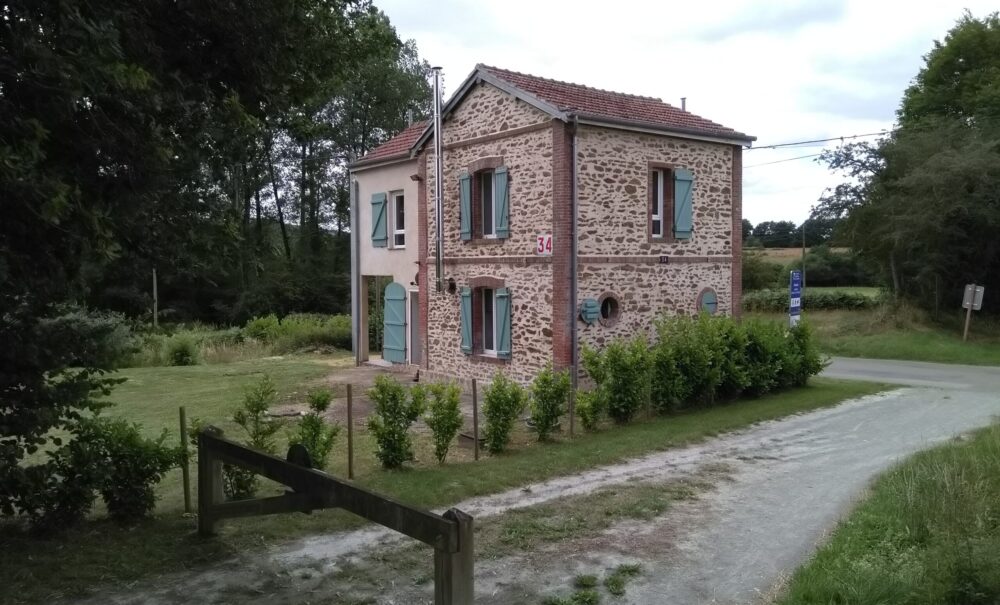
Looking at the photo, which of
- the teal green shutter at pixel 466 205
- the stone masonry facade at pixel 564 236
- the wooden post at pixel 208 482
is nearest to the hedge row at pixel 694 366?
the stone masonry facade at pixel 564 236

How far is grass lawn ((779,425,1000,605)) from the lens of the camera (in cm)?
478

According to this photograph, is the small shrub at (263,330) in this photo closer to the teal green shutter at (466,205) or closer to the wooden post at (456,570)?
the teal green shutter at (466,205)

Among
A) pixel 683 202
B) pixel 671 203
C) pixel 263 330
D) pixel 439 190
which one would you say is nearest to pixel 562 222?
pixel 671 203

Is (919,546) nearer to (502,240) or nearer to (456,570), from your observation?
(456,570)

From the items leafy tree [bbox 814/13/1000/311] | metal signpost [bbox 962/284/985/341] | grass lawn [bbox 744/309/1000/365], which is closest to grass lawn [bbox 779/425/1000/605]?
grass lawn [bbox 744/309/1000/365]

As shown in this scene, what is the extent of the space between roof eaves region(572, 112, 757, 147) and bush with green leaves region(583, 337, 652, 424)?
15.3ft

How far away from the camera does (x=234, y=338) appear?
27250mm

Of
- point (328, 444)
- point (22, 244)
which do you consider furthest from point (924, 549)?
point (22, 244)

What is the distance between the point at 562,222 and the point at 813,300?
2390 cm

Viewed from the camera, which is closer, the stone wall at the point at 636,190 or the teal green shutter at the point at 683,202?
the stone wall at the point at 636,190

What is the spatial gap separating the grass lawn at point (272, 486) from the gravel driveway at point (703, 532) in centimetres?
33

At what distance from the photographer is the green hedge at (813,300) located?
3275 centimetres

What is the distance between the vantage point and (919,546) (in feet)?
18.8

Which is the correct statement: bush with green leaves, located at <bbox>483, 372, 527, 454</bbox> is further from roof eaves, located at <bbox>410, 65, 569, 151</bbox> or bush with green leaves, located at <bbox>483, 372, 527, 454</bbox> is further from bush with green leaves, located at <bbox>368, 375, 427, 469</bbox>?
roof eaves, located at <bbox>410, 65, 569, 151</bbox>
